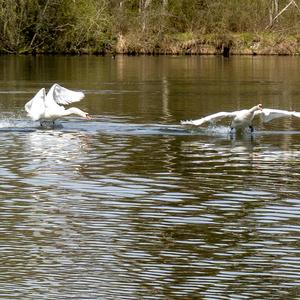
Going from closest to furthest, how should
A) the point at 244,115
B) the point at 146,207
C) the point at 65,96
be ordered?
the point at 146,207 < the point at 244,115 < the point at 65,96

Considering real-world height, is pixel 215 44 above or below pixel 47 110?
above

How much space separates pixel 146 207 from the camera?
16328 millimetres

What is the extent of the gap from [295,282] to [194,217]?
379cm

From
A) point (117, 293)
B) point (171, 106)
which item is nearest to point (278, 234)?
point (117, 293)

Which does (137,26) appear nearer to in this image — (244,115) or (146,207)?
(244,115)

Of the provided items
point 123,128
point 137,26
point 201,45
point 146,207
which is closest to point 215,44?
point 201,45

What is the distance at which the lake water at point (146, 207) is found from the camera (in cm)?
1199

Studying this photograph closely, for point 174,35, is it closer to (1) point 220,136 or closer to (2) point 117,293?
(1) point 220,136

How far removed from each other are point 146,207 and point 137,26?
211 ft

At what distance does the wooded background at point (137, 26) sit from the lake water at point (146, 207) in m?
42.1

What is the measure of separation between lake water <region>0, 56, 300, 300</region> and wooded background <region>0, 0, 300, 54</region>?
42137 mm

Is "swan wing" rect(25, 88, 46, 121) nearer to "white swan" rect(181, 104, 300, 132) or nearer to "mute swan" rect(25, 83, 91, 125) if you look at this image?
"mute swan" rect(25, 83, 91, 125)

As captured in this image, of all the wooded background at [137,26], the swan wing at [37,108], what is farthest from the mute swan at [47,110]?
the wooded background at [137,26]

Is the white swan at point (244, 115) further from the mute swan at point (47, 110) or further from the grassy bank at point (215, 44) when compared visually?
the grassy bank at point (215, 44)
